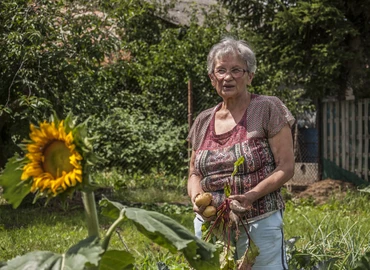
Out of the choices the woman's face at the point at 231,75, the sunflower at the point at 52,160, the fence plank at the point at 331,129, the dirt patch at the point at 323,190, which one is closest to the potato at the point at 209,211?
Result: the woman's face at the point at 231,75

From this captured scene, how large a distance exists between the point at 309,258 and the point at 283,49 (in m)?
7.88

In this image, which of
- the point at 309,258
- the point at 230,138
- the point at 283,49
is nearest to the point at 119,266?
the point at 230,138

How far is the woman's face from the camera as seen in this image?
341cm

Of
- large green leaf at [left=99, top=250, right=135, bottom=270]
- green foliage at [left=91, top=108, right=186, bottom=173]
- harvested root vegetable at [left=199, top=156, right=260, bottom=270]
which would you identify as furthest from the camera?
green foliage at [left=91, top=108, right=186, bottom=173]

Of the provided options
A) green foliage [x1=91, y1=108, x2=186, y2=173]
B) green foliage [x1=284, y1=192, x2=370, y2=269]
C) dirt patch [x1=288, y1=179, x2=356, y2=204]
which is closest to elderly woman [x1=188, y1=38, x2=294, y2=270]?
green foliage [x1=284, y1=192, x2=370, y2=269]

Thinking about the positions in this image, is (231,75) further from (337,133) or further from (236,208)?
(337,133)

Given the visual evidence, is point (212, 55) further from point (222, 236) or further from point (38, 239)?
point (38, 239)

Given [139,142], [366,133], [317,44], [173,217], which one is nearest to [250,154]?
[173,217]

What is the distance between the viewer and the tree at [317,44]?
1111 centimetres

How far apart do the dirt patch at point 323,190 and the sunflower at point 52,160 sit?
8421mm

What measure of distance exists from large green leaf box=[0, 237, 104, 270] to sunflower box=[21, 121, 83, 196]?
149 mm

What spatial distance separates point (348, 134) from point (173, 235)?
34.2 feet

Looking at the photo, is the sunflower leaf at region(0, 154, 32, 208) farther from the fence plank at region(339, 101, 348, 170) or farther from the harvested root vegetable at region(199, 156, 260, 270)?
the fence plank at region(339, 101, 348, 170)

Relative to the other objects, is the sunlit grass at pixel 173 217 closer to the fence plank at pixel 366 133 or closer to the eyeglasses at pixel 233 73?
the eyeglasses at pixel 233 73
